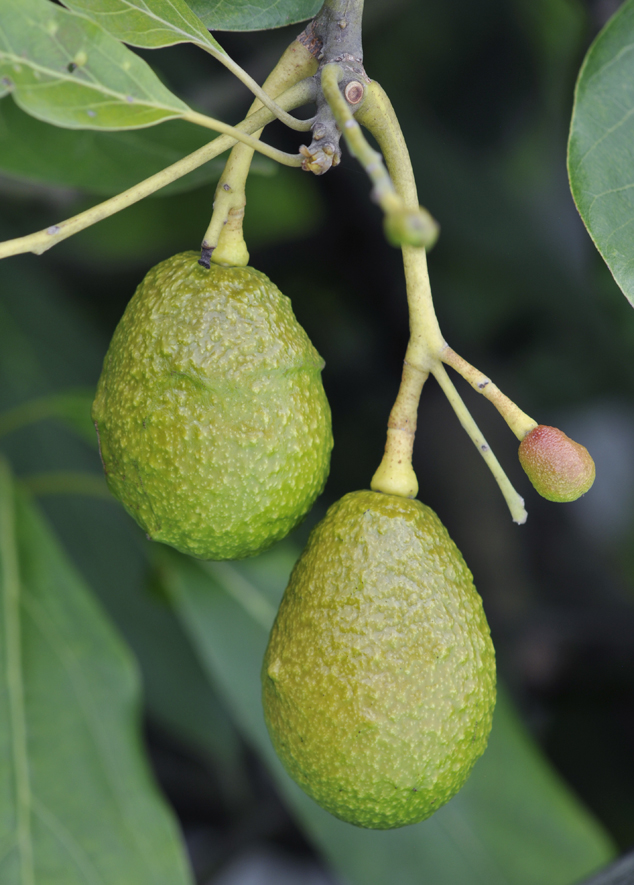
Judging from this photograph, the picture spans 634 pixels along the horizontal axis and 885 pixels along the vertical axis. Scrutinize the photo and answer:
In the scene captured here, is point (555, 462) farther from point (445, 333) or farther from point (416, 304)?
point (445, 333)

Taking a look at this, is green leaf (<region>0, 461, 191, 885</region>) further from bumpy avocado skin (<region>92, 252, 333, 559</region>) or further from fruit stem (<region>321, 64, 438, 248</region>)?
fruit stem (<region>321, 64, 438, 248</region>)

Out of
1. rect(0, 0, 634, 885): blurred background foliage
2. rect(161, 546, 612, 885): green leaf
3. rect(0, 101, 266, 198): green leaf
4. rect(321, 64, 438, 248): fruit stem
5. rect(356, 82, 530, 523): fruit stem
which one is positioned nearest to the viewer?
rect(321, 64, 438, 248): fruit stem

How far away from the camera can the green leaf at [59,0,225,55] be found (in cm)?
81

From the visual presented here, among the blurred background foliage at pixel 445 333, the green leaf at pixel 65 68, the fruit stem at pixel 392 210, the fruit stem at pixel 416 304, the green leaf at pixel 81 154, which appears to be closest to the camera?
the fruit stem at pixel 392 210

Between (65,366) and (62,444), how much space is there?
0.21 metres

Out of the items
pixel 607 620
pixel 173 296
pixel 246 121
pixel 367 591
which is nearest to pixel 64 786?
pixel 367 591

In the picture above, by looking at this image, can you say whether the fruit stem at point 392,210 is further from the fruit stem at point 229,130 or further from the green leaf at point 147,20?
the green leaf at point 147,20

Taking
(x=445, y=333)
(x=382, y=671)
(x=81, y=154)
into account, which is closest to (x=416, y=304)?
(x=382, y=671)

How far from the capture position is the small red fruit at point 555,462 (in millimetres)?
777

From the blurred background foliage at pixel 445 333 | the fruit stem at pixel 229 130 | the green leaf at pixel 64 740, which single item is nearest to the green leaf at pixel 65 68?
the fruit stem at pixel 229 130

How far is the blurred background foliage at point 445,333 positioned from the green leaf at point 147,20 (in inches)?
42.5

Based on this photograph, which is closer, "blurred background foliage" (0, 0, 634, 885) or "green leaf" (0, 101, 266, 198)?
"green leaf" (0, 101, 266, 198)

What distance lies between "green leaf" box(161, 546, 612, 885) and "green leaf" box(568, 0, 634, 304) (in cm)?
108

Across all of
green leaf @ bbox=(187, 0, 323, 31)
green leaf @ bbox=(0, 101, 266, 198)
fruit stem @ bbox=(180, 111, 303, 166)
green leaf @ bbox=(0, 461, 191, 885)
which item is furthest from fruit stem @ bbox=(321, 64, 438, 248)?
green leaf @ bbox=(0, 461, 191, 885)
